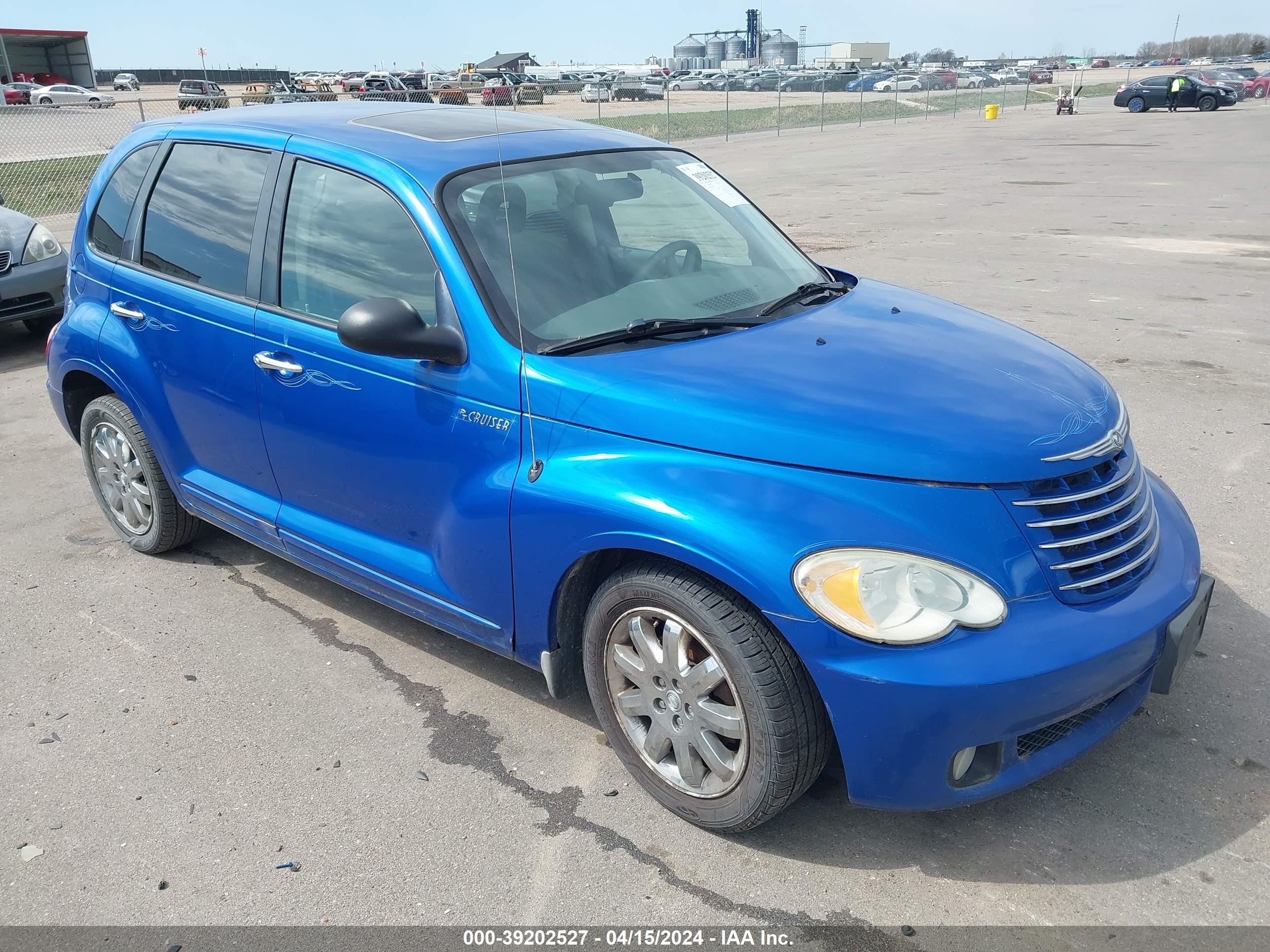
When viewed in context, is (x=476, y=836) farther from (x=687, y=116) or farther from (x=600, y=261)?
(x=687, y=116)

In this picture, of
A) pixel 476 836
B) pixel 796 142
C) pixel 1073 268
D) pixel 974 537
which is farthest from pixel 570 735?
pixel 796 142

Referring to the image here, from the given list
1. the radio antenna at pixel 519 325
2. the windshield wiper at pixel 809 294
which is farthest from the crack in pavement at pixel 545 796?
the windshield wiper at pixel 809 294

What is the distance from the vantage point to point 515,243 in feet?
10.9

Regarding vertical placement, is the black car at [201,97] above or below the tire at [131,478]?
above

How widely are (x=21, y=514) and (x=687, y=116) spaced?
112 ft

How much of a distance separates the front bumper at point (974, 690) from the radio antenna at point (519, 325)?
86cm

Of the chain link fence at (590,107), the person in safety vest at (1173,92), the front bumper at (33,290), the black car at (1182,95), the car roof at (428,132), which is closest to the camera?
the car roof at (428,132)

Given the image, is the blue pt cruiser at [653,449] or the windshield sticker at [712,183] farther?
the windshield sticker at [712,183]

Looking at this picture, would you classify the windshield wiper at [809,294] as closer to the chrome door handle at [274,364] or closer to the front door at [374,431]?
the front door at [374,431]

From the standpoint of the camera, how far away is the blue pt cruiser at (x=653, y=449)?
251cm

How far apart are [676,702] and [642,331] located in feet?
3.63

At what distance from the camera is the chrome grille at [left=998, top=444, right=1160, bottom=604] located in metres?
2.61

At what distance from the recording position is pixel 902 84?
68.6 m

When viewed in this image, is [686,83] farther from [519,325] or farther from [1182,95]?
[519,325]
